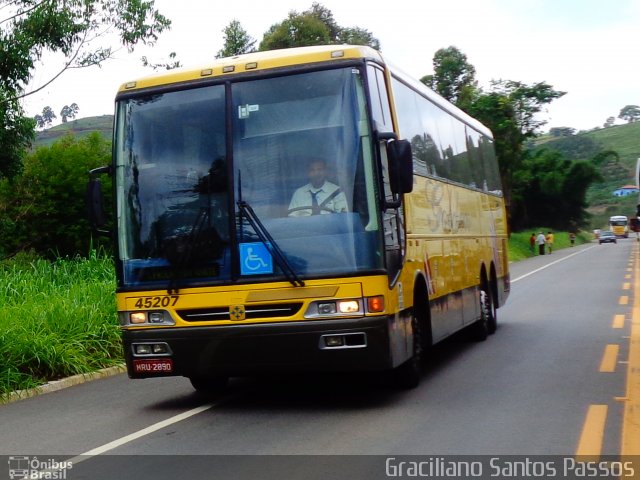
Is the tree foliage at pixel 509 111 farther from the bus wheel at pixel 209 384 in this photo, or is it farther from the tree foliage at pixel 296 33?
the bus wheel at pixel 209 384

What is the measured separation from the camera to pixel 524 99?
178 ft

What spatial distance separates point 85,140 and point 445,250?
26373 millimetres

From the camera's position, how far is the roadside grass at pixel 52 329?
11183 mm

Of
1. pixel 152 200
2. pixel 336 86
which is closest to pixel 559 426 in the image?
pixel 336 86

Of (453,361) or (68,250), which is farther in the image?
(68,250)

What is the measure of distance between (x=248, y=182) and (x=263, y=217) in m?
0.35

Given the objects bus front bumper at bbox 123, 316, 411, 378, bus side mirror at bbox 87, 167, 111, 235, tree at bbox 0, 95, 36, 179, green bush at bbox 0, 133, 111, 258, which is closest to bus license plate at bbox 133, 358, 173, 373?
bus front bumper at bbox 123, 316, 411, 378

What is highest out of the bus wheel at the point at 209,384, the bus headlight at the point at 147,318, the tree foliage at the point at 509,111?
the tree foliage at the point at 509,111

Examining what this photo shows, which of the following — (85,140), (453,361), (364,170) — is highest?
(85,140)

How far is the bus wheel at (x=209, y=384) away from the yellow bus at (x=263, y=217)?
1.15 m

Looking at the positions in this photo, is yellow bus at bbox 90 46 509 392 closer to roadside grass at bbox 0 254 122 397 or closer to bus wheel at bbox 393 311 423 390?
bus wheel at bbox 393 311 423 390

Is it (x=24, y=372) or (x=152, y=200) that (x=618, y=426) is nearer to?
(x=152, y=200)

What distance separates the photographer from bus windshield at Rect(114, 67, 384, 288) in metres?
8.41

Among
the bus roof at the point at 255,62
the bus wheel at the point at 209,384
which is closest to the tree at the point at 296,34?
the bus wheel at the point at 209,384
